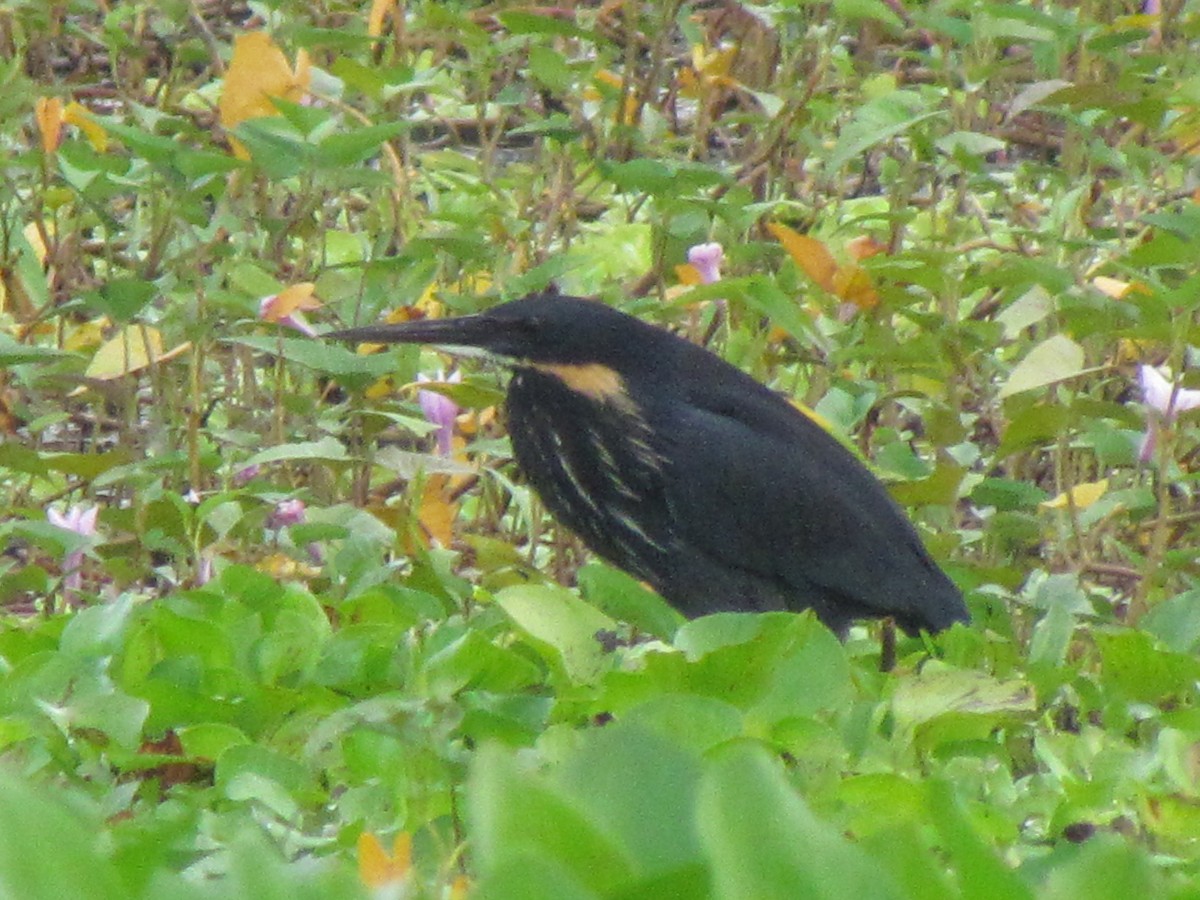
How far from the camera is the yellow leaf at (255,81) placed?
11.4 feet

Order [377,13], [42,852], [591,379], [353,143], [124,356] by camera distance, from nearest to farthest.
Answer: [42,852], [353,143], [124,356], [591,379], [377,13]

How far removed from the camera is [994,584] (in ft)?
11.7

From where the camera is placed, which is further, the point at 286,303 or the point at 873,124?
the point at 873,124

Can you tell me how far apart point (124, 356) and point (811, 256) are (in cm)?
111

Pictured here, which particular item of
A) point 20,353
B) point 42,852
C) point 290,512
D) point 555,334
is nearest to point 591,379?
point 555,334

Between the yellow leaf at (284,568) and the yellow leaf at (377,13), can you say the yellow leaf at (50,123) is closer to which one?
the yellow leaf at (377,13)

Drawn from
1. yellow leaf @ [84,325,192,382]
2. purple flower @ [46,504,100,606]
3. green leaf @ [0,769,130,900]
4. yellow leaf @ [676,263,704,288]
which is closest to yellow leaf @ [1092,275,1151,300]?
yellow leaf @ [676,263,704,288]

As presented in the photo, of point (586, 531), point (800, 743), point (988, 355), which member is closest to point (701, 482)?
point (586, 531)

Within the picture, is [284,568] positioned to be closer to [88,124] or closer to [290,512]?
[290,512]

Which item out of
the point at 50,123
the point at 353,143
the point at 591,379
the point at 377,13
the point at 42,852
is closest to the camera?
the point at 42,852

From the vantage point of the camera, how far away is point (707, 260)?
147 inches

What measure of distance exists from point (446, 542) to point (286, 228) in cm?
62

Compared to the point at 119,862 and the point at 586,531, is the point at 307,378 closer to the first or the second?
the point at 586,531

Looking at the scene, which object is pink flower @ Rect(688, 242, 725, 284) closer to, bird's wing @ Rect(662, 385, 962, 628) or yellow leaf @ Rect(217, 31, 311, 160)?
bird's wing @ Rect(662, 385, 962, 628)
